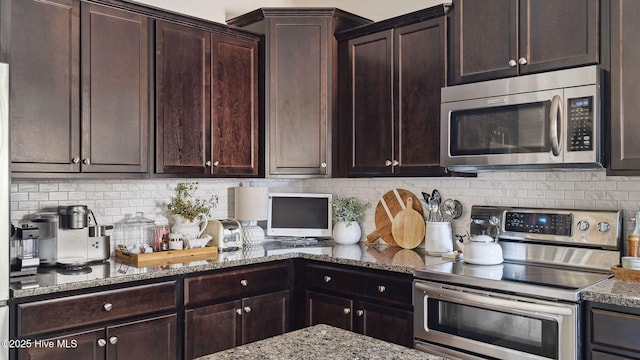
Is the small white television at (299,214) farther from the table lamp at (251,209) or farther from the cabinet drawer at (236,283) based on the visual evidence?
the cabinet drawer at (236,283)

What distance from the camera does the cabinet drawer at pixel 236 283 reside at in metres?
2.81

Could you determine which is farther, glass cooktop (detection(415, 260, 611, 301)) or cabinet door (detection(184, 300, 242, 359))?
cabinet door (detection(184, 300, 242, 359))

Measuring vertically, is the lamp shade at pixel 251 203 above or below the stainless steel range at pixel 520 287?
above

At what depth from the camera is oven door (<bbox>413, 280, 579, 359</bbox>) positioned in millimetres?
2176

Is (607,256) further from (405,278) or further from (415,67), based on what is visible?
(415,67)

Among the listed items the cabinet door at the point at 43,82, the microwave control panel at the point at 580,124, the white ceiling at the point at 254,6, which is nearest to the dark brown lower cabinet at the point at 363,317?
the microwave control panel at the point at 580,124

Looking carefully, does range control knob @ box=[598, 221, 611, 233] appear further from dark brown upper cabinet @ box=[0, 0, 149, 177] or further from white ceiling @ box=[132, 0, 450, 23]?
dark brown upper cabinet @ box=[0, 0, 149, 177]

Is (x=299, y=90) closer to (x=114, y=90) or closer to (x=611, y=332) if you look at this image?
(x=114, y=90)

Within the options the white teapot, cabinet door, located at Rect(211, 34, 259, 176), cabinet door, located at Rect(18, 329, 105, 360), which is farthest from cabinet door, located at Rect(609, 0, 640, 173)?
cabinet door, located at Rect(18, 329, 105, 360)

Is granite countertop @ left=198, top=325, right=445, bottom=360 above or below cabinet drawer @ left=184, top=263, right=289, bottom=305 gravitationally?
above

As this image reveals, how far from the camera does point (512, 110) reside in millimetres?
2635

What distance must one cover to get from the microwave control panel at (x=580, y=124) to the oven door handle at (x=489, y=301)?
29.4 inches

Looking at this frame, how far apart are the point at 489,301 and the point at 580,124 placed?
915mm

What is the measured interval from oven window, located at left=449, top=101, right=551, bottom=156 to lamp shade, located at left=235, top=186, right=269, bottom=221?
142cm
